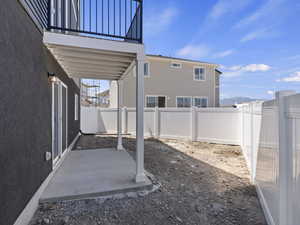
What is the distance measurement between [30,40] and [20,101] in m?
0.96

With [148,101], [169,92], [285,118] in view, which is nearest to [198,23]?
[169,92]

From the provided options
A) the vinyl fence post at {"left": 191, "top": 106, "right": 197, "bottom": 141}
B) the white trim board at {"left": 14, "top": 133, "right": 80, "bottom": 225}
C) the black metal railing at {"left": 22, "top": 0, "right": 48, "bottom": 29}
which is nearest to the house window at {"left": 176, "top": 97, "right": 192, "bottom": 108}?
the vinyl fence post at {"left": 191, "top": 106, "right": 197, "bottom": 141}

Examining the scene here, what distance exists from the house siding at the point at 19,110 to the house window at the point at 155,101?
12.1 metres

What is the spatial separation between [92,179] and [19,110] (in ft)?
6.70

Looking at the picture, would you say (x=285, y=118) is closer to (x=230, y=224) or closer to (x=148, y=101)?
(x=230, y=224)

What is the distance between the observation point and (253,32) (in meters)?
15.9

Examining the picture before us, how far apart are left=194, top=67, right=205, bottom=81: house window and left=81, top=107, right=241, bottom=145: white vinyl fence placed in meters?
8.72

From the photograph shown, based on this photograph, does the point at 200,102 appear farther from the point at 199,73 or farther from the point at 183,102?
the point at 199,73

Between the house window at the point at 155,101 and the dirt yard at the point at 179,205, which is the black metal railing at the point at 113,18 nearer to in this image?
the dirt yard at the point at 179,205

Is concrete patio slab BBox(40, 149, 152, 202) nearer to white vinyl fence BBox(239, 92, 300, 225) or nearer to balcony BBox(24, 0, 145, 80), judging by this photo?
white vinyl fence BBox(239, 92, 300, 225)

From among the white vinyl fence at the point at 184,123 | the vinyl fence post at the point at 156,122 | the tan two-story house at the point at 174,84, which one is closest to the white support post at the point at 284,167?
the white vinyl fence at the point at 184,123

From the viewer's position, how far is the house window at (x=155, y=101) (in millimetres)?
15287

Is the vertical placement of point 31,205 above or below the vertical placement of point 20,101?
below

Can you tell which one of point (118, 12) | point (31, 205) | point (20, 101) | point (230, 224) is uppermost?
point (118, 12)
